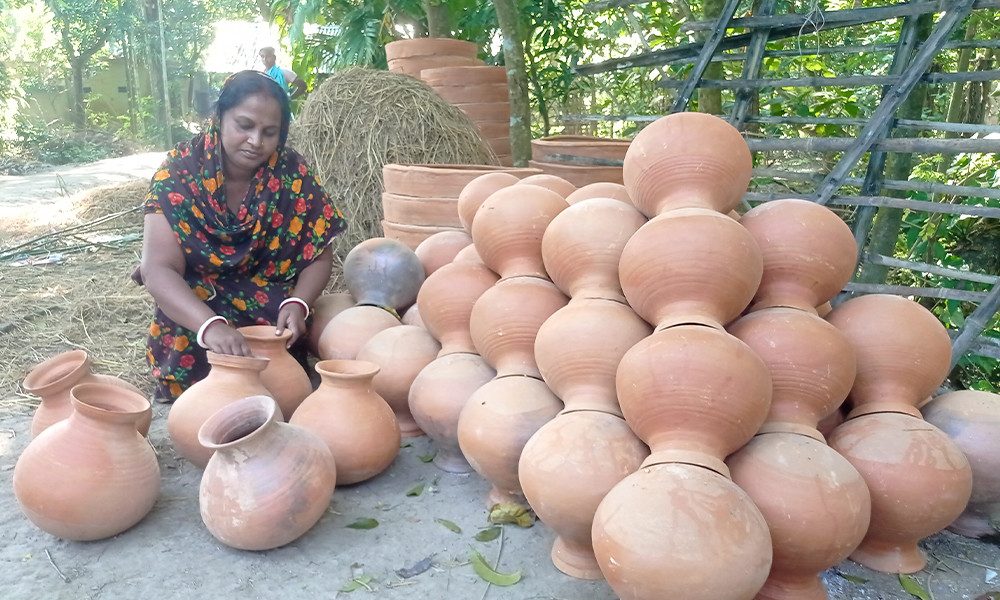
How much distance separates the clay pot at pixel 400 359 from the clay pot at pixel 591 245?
633 mm

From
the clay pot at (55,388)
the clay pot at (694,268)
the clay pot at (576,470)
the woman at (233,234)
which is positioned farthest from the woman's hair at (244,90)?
the clay pot at (576,470)

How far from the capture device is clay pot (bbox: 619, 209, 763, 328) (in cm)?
181

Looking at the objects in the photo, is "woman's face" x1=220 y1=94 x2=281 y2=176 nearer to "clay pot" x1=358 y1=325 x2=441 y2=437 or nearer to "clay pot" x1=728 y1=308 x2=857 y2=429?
"clay pot" x1=358 y1=325 x2=441 y2=437

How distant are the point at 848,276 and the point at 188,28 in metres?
15.4

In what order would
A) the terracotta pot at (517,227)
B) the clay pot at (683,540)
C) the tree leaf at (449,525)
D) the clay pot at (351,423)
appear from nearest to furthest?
the clay pot at (683,540), the tree leaf at (449,525), the clay pot at (351,423), the terracotta pot at (517,227)

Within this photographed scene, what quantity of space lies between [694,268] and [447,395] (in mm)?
904

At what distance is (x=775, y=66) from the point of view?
21.5 ft

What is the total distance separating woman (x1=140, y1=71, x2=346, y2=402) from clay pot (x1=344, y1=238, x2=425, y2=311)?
0.56 ft

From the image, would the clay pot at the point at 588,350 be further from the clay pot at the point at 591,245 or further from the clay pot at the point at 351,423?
the clay pot at the point at 351,423

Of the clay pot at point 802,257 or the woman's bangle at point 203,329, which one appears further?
the woman's bangle at point 203,329

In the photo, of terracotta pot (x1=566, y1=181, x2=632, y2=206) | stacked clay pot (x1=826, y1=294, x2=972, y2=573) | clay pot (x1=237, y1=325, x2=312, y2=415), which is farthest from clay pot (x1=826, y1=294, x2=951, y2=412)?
clay pot (x1=237, y1=325, x2=312, y2=415)

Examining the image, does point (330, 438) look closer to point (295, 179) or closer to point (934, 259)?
point (295, 179)

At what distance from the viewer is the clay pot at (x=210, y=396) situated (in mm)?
2164

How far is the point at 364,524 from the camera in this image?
205 cm
